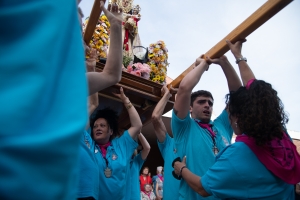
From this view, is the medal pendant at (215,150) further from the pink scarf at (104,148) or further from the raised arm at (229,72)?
the pink scarf at (104,148)

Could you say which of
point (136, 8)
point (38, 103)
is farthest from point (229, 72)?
point (136, 8)

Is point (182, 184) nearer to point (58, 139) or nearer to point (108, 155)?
point (108, 155)

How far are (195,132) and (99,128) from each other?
3.23ft

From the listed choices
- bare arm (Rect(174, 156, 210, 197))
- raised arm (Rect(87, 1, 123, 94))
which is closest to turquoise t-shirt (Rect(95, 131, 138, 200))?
bare arm (Rect(174, 156, 210, 197))

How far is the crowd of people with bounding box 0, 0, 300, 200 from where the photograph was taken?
0.42m

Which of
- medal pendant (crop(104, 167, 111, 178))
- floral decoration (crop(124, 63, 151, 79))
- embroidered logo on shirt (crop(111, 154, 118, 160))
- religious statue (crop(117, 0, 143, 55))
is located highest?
religious statue (crop(117, 0, 143, 55))

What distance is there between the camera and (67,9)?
1.62 feet

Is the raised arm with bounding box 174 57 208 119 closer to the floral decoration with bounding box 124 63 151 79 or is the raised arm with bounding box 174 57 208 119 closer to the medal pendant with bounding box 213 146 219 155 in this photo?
the medal pendant with bounding box 213 146 219 155

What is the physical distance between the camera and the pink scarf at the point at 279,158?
1.88 meters

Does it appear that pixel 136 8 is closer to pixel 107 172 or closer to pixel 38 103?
pixel 107 172

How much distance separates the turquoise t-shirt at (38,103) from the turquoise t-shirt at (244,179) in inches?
→ 62.1

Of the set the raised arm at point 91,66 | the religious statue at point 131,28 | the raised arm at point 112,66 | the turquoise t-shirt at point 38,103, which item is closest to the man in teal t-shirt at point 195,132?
the raised arm at point 91,66

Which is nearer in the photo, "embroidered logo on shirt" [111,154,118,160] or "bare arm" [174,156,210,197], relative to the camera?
"bare arm" [174,156,210,197]

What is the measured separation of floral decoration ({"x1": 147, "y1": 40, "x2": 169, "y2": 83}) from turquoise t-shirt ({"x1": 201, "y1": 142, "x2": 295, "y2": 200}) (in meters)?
2.01
